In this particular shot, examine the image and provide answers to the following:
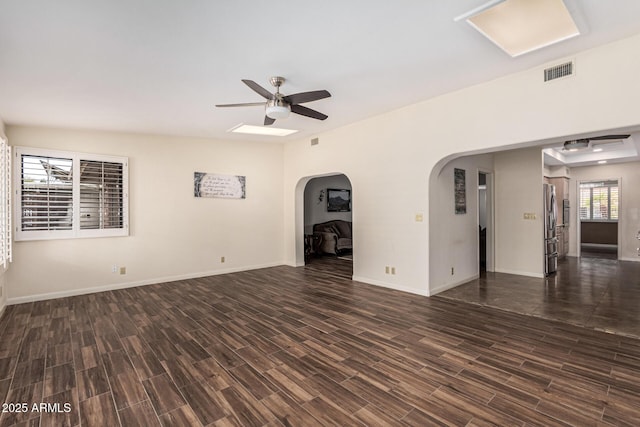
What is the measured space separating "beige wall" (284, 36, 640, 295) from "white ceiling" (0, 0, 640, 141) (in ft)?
0.86

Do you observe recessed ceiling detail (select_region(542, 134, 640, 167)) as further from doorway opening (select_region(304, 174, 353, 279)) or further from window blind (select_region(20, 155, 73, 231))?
window blind (select_region(20, 155, 73, 231))

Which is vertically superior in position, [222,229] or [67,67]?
[67,67]

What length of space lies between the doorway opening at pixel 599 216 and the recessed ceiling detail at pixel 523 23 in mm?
9136

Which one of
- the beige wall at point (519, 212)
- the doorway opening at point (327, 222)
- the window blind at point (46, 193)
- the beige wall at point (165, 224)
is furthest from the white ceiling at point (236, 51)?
the doorway opening at point (327, 222)

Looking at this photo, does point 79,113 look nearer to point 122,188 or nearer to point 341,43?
point 122,188

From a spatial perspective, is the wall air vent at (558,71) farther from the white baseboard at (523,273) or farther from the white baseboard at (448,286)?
the white baseboard at (523,273)

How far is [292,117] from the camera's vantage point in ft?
17.0

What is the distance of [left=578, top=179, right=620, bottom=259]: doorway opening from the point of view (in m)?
10.1

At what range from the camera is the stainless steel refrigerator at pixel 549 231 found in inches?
241

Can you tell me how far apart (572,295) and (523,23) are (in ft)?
13.2

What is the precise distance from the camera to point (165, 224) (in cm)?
604

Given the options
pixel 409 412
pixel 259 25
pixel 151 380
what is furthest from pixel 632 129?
pixel 151 380

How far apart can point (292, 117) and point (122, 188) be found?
10.6 ft

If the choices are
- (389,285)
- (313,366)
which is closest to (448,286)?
(389,285)
